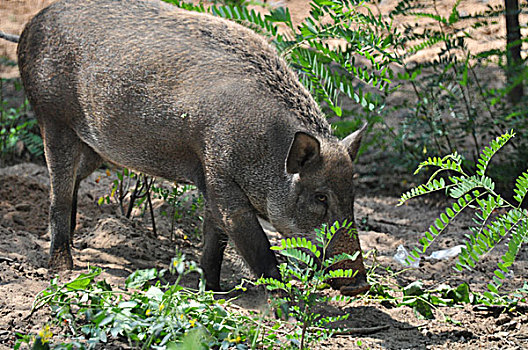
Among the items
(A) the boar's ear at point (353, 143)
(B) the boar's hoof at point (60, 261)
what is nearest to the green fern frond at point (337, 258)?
(A) the boar's ear at point (353, 143)

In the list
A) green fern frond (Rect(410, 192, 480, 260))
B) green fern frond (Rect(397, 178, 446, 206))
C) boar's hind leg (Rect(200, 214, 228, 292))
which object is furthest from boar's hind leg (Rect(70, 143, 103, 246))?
green fern frond (Rect(410, 192, 480, 260))

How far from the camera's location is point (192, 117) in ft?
15.3

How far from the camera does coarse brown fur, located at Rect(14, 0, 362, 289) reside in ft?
14.9

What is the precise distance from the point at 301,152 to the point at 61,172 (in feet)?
7.00

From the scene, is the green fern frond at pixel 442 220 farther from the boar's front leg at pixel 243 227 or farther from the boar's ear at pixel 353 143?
the boar's front leg at pixel 243 227

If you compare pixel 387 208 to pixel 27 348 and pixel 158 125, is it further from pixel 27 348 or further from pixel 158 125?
pixel 27 348

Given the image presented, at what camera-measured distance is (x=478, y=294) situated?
4.61 m

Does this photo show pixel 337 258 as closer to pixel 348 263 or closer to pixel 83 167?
pixel 348 263

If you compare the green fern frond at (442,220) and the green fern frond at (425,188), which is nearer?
the green fern frond at (442,220)

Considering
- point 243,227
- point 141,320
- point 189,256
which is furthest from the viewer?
point 189,256

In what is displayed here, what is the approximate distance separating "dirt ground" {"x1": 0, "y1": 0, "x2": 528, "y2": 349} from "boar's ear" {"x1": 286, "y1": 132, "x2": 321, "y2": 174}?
0.87m

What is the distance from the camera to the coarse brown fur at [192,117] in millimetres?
4543

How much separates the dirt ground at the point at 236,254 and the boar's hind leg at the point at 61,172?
0.94ft

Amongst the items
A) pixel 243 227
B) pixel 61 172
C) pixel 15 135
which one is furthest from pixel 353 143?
pixel 15 135
